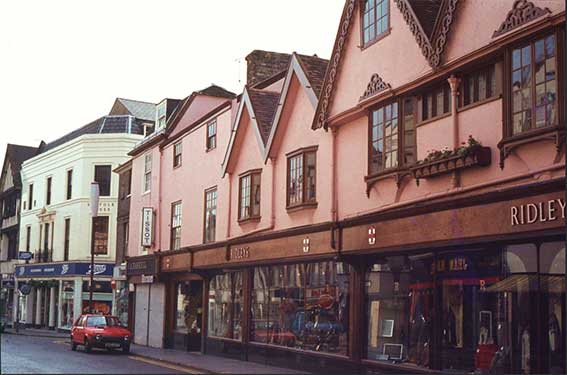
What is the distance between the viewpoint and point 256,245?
24.7 meters

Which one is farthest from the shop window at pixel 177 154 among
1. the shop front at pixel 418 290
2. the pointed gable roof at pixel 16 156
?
the pointed gable roof at pixel 16 156

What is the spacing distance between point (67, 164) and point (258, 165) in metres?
27.2

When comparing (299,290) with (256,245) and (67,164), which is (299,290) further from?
(67,164)

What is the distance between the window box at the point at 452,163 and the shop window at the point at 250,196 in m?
9.25

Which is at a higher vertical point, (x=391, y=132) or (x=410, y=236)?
(x=391, y=132)

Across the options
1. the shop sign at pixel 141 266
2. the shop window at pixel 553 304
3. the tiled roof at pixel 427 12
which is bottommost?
the shop window at pixel 553 304

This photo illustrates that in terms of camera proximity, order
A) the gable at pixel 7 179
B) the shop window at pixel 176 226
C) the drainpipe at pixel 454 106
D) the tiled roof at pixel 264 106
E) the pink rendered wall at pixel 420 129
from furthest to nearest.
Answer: the gable at pixel 7 179, the shop window at pixel 176 226, the tiled roof at pixel 264 106, the drainpipe at pixel 454 106, the pink rendered wall at pixel 420 129

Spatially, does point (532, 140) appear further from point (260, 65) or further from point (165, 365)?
point (260, 65)

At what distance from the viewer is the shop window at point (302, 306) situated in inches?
811

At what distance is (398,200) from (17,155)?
1984 inches

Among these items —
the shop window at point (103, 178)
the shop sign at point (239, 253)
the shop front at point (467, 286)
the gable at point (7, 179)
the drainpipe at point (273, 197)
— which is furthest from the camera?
the gable at point (7, 179)

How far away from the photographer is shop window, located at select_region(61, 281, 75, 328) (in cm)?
4850

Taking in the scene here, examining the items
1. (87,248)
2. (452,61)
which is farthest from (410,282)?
A: (87,248)

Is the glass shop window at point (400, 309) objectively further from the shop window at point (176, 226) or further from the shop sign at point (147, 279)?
the shop sign at point (147, 279)
